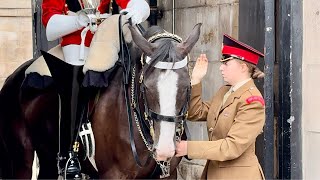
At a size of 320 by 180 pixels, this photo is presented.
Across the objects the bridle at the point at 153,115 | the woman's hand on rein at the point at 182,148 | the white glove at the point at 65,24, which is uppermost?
the white glove at the point at 65,24

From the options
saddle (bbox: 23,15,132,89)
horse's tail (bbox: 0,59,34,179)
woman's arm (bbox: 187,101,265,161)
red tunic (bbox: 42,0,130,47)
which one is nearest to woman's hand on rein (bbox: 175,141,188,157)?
woman's arm (bbox: 187,101,265,161)

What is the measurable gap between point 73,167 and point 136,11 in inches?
45.7

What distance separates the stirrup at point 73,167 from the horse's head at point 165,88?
0.80m

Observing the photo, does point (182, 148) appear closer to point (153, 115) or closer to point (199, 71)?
point (153, 115)

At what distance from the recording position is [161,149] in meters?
4.43

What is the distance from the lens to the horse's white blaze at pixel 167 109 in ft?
14.6

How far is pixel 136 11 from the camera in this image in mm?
5160

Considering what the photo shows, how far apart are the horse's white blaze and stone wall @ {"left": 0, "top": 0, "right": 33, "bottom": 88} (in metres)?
3.33

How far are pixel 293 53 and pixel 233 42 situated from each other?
5.12ft

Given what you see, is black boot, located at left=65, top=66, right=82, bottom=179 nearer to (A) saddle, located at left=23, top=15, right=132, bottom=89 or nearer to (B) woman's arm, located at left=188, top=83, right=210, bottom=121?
(A) saddle, located at left=23, top=15, right=132, bottom=89

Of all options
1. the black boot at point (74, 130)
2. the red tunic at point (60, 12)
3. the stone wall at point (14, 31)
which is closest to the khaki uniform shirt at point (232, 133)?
the black boot at point (74, 130)

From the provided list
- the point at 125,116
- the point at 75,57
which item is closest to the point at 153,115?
the point at 125,116

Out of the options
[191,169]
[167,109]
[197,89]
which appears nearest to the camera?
[167,109]
